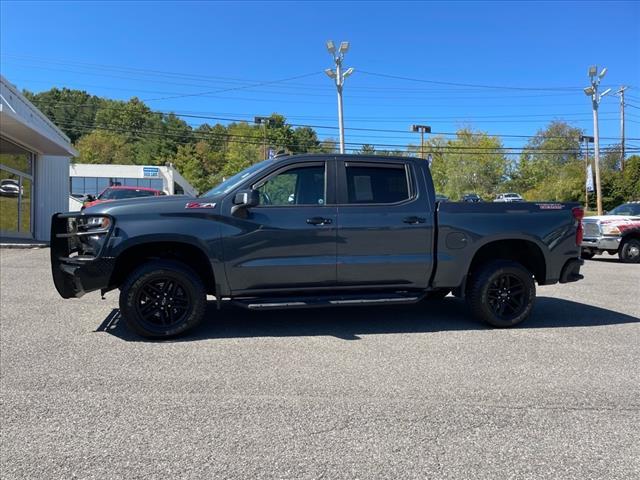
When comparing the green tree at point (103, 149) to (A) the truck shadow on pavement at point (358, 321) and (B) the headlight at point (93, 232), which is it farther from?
(B) the headlight at point (93, 232)

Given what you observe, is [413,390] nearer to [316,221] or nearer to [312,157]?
[316,221]

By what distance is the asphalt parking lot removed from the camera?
2.99 metres

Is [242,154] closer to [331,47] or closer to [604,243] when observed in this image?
→ [331,47]

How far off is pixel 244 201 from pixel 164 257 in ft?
3.87

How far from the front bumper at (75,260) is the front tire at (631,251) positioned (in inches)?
531

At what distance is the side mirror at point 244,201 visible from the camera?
5250 millimetres

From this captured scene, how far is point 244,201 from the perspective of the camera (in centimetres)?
526

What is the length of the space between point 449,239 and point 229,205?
8.37 ft

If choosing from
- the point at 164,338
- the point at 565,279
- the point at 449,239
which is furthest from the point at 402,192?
the point at 164,338

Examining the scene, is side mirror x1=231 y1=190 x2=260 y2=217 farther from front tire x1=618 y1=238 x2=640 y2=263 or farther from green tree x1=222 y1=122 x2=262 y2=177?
green tree x1=222 y1=122 x2=262 y2=177

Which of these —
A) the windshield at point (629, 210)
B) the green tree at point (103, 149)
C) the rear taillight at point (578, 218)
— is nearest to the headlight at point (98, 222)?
the rear taillight at point (578, 218)

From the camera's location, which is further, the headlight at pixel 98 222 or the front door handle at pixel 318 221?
the front door handle at pixel 318 221

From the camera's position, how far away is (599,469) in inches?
116

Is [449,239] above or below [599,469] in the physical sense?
above
